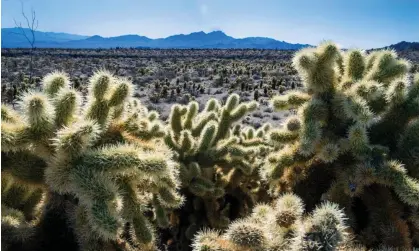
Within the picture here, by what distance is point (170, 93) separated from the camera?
907 inches

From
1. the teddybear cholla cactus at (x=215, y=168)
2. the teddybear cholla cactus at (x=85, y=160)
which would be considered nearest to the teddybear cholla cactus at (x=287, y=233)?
the teddybear cholla cactus at (x=85, y=160)

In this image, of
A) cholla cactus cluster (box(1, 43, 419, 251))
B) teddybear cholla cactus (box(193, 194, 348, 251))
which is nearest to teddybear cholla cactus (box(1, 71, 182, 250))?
cholla cactus cluster (box(1, 43, 419, 251))

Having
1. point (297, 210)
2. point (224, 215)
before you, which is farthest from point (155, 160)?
point (224, 215)

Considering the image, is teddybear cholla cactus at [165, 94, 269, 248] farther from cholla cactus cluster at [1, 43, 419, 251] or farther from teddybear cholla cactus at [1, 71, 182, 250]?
teddybear cholla cactus at [1, 71, 182, 250]

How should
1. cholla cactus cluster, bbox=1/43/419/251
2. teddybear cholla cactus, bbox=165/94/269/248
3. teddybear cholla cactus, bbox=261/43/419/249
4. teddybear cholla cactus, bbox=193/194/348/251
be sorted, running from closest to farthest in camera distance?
teddybear cholla cactus, bbox=193/194/348/251 → cholla cactus cluster, bbox=1/43/419/251 → teddybear cholla cactus, bbox=261/43/419/249 → teddybear cholla cactus, bbox=165/94/269/248

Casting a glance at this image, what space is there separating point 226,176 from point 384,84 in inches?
80.7

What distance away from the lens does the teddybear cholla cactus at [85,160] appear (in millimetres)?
2465

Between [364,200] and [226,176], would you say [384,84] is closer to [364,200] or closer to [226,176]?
[364,200]

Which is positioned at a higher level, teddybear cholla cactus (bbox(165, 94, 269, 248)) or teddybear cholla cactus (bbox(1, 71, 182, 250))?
teddybear cholla cactus (bbox(1, 71, 182, 250))

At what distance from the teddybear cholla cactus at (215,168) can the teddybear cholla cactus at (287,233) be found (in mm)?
1897

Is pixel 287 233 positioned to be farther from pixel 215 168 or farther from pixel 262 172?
pixel 215 168

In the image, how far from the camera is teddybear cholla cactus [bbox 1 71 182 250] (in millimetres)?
2465

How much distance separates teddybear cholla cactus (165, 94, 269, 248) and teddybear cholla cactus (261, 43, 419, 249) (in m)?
0.88

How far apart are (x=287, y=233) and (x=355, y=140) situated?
50.4 inches
